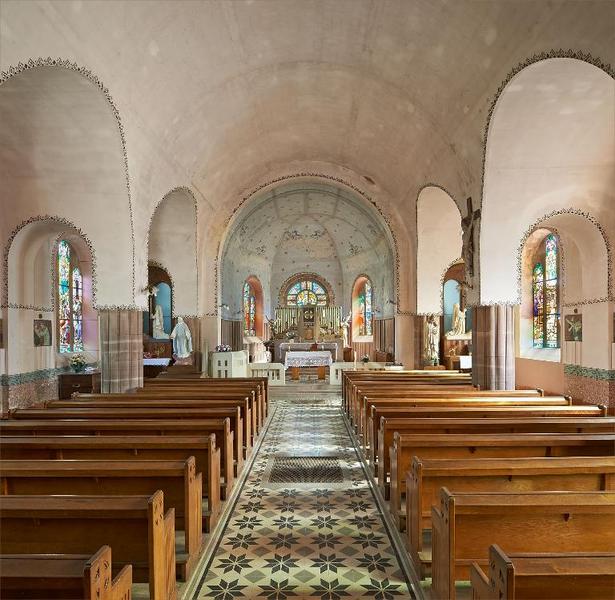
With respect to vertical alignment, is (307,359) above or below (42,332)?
below

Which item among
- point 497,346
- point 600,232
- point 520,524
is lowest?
point 520,524

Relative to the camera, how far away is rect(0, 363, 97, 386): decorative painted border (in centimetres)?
1248

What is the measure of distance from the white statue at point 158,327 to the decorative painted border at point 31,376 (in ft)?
13.2

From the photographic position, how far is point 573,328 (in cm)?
1362

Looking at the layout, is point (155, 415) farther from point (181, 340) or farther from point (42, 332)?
point (181, 340)

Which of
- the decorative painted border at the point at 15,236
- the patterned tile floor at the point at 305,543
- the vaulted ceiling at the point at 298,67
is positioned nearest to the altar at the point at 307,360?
the vaulted ceiling at the point at 298,67

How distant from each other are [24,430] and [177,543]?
2.58 m

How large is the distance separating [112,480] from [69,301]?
14.5 m

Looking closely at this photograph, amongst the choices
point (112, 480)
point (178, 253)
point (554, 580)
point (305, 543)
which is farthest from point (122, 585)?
point (178, 253)

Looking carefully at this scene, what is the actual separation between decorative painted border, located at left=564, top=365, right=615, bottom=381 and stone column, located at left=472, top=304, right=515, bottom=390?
2.72 meters

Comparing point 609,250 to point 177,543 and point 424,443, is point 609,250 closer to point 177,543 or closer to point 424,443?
point 424,443

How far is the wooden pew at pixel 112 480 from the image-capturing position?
409cm

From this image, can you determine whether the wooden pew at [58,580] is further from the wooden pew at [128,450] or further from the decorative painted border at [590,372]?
the decorative painted border at [590,372]

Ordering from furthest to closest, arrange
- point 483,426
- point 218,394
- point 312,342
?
1. point 312,342
2. point 218,394
3. point 483,426
